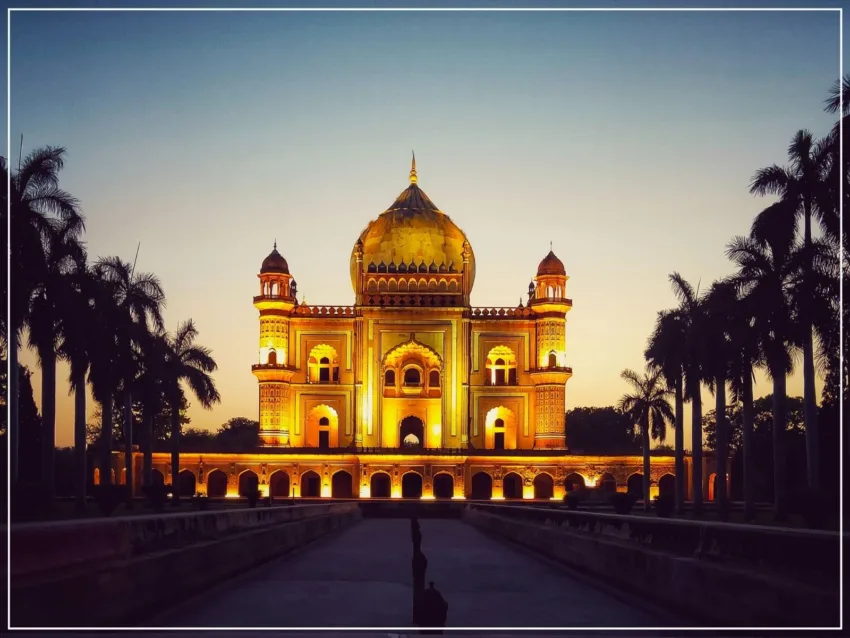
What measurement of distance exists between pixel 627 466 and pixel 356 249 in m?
25.7

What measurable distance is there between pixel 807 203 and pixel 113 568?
26.2 m

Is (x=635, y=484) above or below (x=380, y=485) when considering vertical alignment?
below

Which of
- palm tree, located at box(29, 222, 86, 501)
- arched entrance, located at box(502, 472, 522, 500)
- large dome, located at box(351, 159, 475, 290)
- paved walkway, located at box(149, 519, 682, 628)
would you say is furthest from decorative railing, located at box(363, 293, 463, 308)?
paved walkway, located at box(149, 519, 682, 628)

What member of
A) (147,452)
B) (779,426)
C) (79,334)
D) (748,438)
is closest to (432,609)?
(779,426)

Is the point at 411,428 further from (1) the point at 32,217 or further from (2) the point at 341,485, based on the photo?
(1) the point at 32,217

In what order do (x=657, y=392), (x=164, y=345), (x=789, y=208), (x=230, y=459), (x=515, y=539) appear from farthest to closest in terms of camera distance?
(x=230, y=459), (x=657, y=392), (x=164, y=345), (x=789, y=208), (x=515, y=539)

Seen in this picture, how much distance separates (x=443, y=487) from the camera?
233 ft

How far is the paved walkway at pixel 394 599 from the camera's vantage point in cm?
822

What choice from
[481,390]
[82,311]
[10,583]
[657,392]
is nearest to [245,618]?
[10,583]

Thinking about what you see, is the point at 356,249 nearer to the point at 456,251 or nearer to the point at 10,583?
the point at 456,251

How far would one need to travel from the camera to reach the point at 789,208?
1180 inches

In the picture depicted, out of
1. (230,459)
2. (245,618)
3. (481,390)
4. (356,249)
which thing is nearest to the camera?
(245,618)

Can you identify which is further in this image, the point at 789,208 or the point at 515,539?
the point at 789,208

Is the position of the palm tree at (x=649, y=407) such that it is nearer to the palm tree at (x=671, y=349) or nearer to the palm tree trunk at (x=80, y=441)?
the palm tree at (x=671, y=349)
